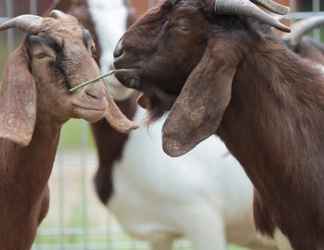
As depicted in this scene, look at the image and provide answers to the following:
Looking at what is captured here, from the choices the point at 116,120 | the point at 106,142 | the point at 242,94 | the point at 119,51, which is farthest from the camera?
the point at 106,142

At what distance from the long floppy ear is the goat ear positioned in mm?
637

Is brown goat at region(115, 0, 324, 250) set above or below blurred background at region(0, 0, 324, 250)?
above

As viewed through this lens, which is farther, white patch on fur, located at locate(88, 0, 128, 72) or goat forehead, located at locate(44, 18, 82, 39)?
white patch on fur, located at locate(88, 0, 128, 72)

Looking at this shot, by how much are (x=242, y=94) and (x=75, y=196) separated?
5062 millimetres

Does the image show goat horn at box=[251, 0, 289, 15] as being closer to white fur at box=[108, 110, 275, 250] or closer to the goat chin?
the goat chin

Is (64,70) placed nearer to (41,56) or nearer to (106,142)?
(41,56)

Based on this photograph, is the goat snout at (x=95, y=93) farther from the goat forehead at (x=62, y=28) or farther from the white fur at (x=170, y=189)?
the white fur at (x=170, y=189)

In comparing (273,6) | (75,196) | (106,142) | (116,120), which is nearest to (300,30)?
(106,142)

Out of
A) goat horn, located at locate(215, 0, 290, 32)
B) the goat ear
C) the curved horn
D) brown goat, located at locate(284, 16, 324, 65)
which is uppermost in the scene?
goat horn, located at locate(215, 0, 290, 32)

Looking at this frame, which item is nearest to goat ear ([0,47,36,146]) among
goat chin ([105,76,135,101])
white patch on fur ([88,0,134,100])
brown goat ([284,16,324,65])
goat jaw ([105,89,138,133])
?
goat jaw ([105,89,138,133])

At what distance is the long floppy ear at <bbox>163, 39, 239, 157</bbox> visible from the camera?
14.0 feet

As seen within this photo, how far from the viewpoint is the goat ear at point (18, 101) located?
4633mm

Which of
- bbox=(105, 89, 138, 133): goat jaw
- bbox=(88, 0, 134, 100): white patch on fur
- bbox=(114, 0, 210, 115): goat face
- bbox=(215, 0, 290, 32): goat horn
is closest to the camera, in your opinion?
bbox=(215, 0, 290, 32): goat horn

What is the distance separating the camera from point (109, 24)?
655 centimetres
